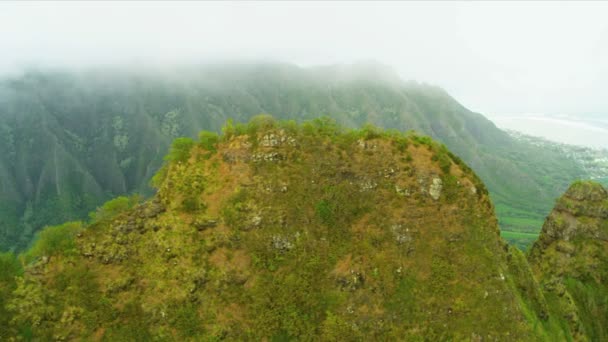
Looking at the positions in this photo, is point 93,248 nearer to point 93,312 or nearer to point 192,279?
point 93,312

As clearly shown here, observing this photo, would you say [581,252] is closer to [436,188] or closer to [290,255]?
[436,188]

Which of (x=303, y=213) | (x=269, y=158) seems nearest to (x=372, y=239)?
(x=303, y=213)

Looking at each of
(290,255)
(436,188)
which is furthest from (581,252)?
(290,255)

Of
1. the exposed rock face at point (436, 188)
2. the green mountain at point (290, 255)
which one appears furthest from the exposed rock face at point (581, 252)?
the exposed rock face at point (436, 188)

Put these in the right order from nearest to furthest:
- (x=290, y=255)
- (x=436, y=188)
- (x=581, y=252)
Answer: (x=290, y=255) → (x=436, y=188) → (x=581, y=252)

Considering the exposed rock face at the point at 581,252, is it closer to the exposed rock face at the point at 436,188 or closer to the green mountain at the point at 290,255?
the green mountain at the point at 290,255
